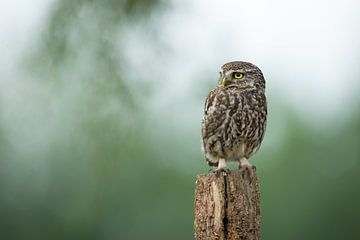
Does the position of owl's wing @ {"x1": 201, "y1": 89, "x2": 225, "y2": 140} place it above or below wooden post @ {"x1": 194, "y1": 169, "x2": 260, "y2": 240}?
above

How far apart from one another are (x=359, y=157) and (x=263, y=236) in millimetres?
3007

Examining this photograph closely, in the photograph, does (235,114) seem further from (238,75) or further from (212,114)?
(238,75)

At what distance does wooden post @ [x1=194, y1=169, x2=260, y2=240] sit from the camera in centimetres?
507

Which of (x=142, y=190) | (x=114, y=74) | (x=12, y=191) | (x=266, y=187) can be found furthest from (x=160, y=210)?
(x=114, y=74)

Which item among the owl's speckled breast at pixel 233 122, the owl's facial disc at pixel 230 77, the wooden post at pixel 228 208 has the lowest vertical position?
the wooden post at pixel 228 208

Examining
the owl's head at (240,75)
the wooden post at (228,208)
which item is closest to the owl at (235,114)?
the owl's head at (240,75)

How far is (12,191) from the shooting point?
13.3 meters

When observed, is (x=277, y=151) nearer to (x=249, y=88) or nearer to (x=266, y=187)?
(x=266, y=187)

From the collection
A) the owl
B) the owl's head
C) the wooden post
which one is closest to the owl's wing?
the owl

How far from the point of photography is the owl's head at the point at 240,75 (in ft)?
21.5

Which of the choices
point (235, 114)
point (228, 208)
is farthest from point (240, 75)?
point (228, 208)

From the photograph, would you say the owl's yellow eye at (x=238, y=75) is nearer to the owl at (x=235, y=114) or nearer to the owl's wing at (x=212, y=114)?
the owl at (x=235, y=114)

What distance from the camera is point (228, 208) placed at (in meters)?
5.11

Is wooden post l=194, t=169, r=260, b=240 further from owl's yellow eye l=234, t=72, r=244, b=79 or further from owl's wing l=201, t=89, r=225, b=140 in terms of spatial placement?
owl's yellow eye l=234, t=72, r=244, b=79
